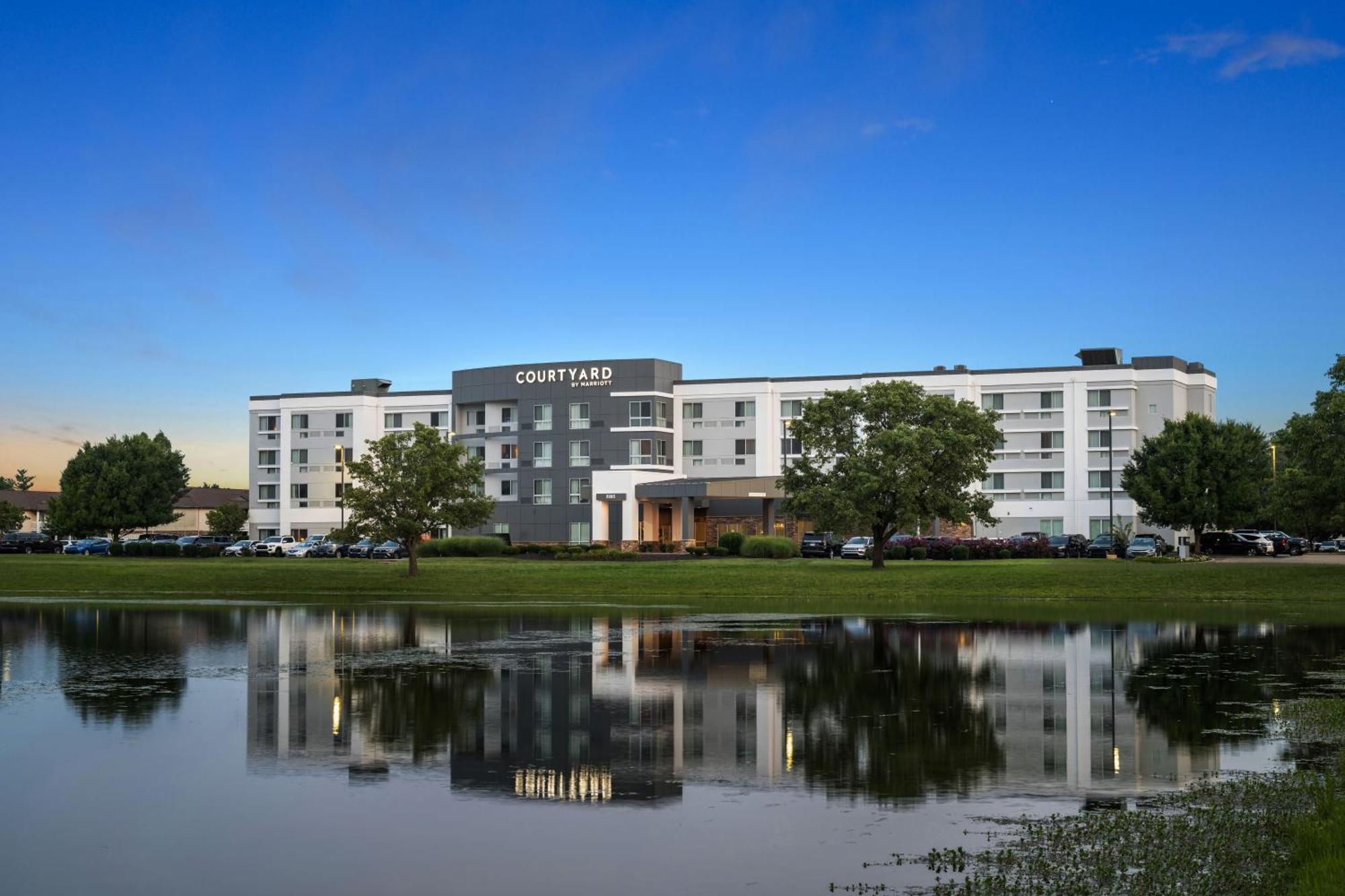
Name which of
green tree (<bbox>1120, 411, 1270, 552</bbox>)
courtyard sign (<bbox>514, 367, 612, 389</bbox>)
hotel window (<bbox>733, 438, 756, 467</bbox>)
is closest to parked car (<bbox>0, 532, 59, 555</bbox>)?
courtyard sign (<bbox>514, 367, 612, 389</bbox>)

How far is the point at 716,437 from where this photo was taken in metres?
113

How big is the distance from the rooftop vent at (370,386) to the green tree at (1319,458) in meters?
92.9

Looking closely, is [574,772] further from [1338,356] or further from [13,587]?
[13,587]

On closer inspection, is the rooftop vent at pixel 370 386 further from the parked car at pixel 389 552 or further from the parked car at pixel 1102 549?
the parked car at pixel 1102 549

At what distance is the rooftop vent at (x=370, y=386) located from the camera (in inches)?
5108

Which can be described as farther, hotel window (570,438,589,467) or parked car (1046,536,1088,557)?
hotel window (570,438,589,467)

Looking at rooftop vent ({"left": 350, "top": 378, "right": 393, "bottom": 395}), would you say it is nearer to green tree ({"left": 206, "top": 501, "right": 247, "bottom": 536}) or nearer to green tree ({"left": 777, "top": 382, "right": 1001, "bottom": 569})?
green tree ({"left": 206, "top": 501, "right": 247, "bottom": 536})

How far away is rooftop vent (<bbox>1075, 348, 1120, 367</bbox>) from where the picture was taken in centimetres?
11275

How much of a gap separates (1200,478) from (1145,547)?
12.6 meters

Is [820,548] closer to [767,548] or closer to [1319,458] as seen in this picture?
[767,548]

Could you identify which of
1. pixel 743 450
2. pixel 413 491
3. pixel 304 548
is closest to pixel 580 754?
pixel 413 491

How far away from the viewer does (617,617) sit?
44875 mm

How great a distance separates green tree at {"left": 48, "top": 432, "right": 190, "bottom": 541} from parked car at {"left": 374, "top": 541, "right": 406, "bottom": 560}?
119ft

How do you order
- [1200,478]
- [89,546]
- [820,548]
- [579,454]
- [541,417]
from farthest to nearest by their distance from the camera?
[541,417] < [89,546] < [579,454] < [1200,478] < [820,548]
